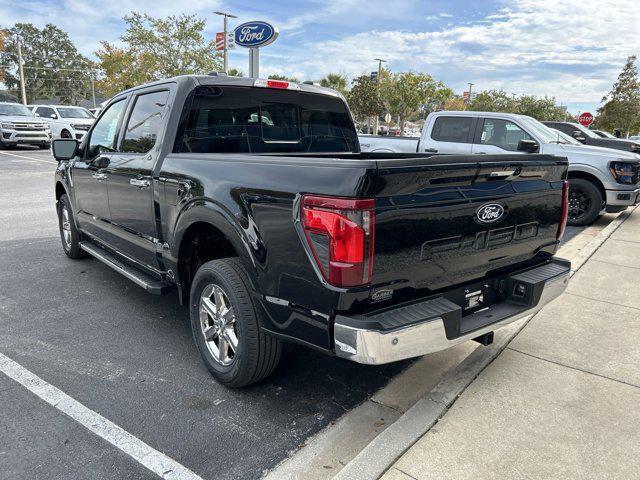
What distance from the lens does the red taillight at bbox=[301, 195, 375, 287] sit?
7.30ft

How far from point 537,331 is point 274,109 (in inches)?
110

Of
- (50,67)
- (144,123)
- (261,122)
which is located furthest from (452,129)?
(50,67)

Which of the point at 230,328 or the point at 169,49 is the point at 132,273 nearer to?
the point at 230,328

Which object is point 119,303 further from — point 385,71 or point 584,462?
point 385,71

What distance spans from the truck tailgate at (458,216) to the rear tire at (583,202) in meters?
5.89

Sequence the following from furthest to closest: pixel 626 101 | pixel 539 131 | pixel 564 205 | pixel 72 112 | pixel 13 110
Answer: pixel 626 101 < pixel 72 112 < pixel 13 110 < pixel 539 131 < pixel 564 205

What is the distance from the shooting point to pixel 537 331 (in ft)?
13.3

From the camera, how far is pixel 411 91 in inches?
1826

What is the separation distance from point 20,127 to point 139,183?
2005 cm

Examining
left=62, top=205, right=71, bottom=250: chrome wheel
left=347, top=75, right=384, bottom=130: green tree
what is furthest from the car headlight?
left=347, top=75, right=384, bottom=130: green tree

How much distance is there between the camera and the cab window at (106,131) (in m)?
4.52

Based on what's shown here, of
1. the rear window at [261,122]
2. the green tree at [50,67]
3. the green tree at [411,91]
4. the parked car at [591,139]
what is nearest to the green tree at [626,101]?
the green tree at [411,91]

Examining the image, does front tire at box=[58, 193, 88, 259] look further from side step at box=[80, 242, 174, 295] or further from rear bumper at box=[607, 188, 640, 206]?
rear bumper at box=[607, 188, 640, 206]

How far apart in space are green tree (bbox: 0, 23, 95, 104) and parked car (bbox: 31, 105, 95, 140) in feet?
216
